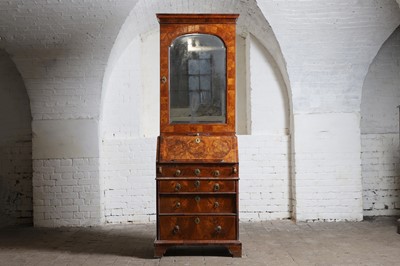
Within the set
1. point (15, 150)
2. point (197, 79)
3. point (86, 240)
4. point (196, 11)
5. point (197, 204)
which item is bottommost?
point (86, 240)

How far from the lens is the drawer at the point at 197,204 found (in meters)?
4.59

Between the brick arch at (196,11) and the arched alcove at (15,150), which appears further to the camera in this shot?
the arched alcove at (15,150)

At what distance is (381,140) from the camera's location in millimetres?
6871

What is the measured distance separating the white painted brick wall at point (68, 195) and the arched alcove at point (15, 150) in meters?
0.48

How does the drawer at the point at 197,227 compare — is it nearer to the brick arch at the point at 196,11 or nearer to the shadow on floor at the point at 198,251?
the shadow on floor at the point at 198,251

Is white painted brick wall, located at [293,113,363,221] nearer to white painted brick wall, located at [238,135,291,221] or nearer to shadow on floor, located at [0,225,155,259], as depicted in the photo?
white painted brick wall, located at [238,135,291,221]

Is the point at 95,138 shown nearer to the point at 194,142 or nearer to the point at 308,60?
the point at 194,142

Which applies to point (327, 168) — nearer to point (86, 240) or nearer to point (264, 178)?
point (264, 178)

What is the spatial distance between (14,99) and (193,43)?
3.38m

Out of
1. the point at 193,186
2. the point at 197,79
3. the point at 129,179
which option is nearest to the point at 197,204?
the point at 193,186

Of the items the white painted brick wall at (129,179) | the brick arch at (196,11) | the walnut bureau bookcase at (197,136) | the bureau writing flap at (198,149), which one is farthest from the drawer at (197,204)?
the brick arch at (196,11)

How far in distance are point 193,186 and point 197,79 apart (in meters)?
1.09

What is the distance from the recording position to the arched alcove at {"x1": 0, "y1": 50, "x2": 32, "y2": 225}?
266 inches

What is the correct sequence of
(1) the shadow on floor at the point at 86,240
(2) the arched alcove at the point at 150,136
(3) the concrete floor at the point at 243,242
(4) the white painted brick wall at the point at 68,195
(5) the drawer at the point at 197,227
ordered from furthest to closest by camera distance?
(2) the arched alcove at the point at 150,136, (4) the white painted brick wall at the point at 68,195, (1) the shadow on floor at the point at 86,240, (5) the drawer at the point at 197,227, (3) the concrete floor at the point at 243,242
